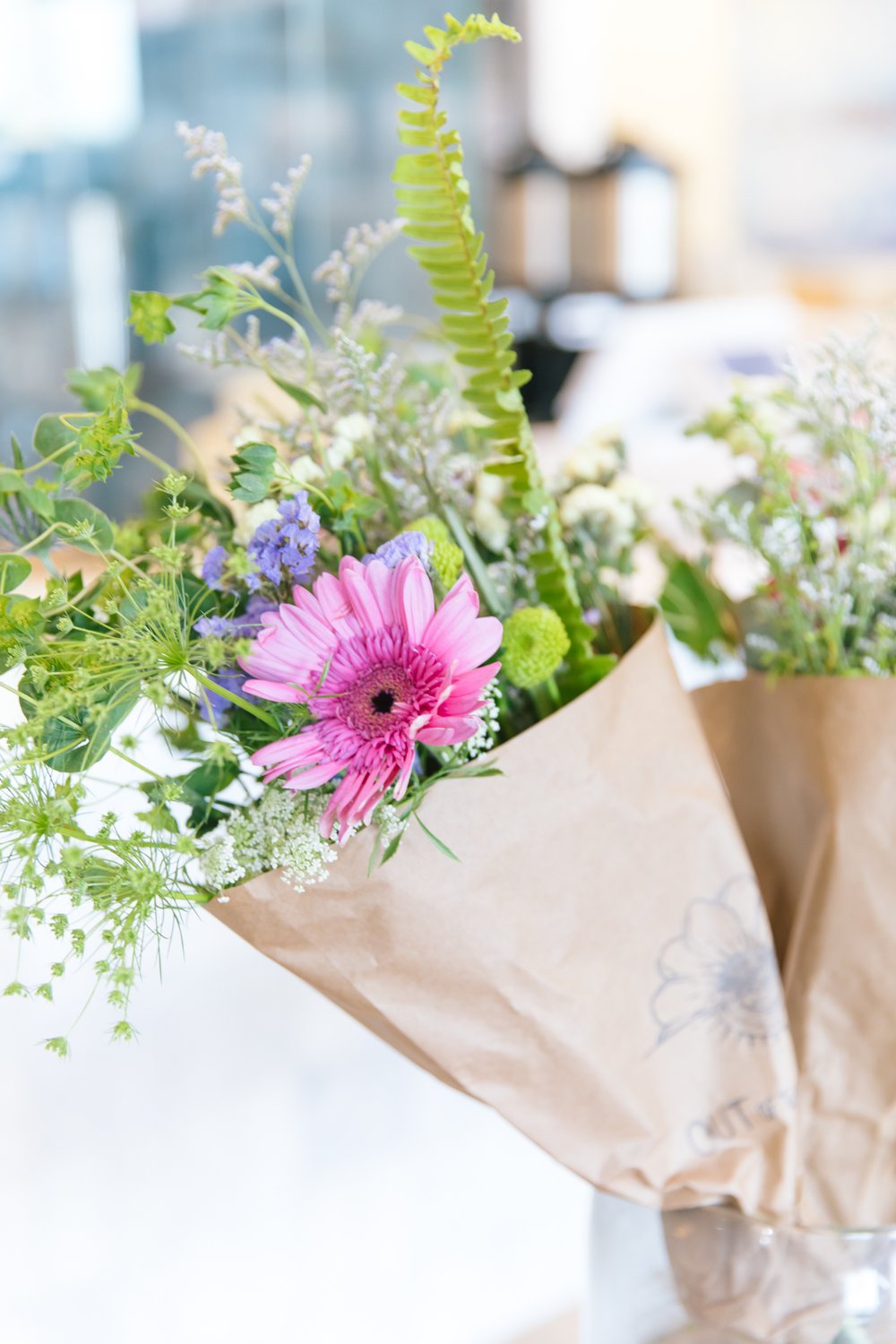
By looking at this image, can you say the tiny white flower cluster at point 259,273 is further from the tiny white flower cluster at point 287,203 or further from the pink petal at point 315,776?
the pink petal at point 315,776

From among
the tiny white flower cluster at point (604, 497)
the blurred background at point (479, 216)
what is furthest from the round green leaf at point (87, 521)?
the blurred background at point (479, 216)

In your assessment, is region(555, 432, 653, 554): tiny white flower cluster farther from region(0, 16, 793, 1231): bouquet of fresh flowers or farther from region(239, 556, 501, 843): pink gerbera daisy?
region(239, 556, 501, 843): pink gerbera daisy

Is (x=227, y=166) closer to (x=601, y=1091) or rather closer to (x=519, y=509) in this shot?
(x=519, y=509)

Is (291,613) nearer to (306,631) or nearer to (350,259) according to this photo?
(306,631)

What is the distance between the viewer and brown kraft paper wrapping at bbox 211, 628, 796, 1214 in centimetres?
46

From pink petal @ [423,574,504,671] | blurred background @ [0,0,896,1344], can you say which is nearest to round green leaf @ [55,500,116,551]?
pink petal @ [423,574,504,671]

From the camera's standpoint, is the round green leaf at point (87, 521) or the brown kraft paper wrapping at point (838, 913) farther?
the brown kraft paper wrapping at point (838, 913)

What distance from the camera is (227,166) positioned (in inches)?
19.3

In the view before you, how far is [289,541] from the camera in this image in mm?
427

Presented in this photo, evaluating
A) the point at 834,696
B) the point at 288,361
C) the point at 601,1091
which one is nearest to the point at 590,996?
the point at 601,1091

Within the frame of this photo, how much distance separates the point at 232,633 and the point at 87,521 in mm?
73

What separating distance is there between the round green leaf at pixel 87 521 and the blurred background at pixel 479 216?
326 millimetres

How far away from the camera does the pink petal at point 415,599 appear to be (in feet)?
1.30

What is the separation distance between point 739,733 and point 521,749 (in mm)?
197
